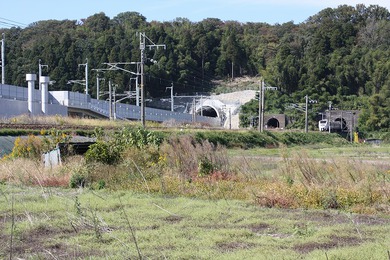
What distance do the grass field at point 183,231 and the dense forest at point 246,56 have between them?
65918 millimetres

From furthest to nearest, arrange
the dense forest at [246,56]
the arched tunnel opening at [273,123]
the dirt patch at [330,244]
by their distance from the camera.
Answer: the arched tunnel opening at [273,123]
the dense forest at [246,56]
the dirt patch at [330,244]

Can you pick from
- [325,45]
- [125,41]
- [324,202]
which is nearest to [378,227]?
[324,202]

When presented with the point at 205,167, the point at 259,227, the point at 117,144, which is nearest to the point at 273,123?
the point at 117,144

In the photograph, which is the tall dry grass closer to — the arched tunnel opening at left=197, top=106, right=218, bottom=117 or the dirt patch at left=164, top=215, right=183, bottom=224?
the dirt patch at left=164, top=215, right=183, bottom=224

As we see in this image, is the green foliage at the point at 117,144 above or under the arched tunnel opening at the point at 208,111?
above

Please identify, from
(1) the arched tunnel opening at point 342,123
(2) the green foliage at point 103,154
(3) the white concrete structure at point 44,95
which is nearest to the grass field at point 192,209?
(2) the green foliage at point 103,154

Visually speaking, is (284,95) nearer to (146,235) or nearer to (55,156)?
(55,156)

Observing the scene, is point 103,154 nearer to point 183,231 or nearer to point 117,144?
point 117,144

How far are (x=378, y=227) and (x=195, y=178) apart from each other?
21.2 feet

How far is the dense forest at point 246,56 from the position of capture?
89.6 m

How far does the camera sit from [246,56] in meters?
134

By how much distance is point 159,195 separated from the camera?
14.1 m

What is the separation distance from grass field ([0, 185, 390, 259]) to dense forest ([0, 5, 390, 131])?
65.9 meters

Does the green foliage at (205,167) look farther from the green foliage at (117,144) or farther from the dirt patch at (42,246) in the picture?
the dirt patch at (42,246)
